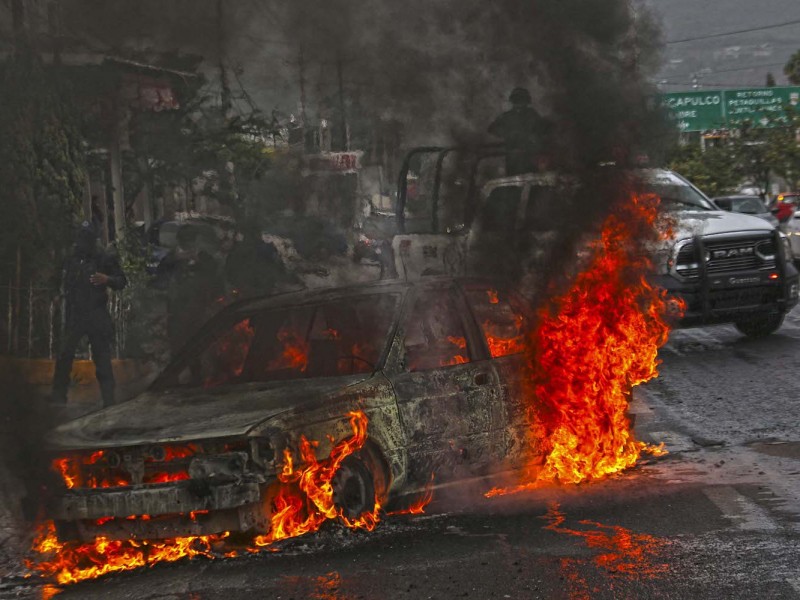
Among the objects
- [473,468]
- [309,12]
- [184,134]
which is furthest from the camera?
[184,134]

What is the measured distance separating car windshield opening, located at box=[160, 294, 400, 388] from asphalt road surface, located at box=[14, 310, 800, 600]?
3.05 feet

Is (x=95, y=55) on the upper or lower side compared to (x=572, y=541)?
upper

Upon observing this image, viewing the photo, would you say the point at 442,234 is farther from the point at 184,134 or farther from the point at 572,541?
the point at 572,541

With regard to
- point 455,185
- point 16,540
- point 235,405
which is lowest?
point 16,540

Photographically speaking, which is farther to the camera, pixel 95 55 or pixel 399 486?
pixel 95 55

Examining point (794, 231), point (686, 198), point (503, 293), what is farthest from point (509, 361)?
point (794, 231)

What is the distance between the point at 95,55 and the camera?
9.79 m

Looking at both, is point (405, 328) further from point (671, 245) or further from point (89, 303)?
point (671, 245)

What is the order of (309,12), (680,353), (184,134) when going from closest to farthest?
1. (309,12)
2. (184,134)
3. (680,353)

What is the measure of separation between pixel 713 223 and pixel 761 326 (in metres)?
1.52

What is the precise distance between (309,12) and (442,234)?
2.19 m

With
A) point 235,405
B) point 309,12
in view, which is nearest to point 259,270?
point 309,12

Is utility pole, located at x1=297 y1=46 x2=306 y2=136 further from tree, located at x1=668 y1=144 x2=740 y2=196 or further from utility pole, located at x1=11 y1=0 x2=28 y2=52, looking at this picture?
tree, located at x1=668 y1=144 x2=740 y2=196

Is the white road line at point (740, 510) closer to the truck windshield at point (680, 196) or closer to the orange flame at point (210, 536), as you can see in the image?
the orange flame at point (210, 536)
